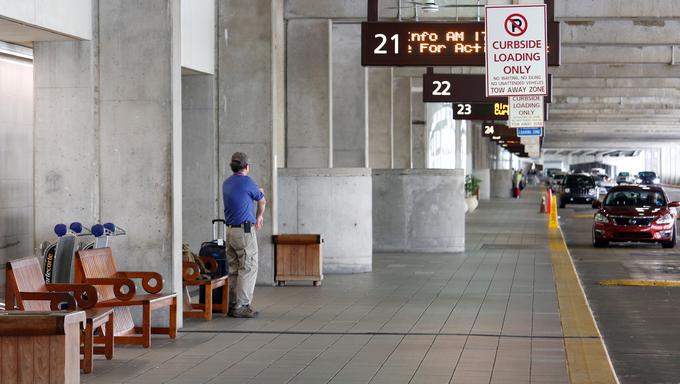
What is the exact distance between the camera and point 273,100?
1761cm

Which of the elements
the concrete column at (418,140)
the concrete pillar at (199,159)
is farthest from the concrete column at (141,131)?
the concrete column at (418,140)

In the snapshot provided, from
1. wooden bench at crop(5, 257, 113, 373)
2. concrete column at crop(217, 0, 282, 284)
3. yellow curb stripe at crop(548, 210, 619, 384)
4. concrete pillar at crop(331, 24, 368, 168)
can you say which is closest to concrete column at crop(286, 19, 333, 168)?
concrete pillar at crop(331, 24, 368, 168)

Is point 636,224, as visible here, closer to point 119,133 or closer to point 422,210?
point 422,210

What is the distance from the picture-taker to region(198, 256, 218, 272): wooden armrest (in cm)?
1406

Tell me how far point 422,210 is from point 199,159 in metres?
9.14

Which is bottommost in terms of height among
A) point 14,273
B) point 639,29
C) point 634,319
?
point 634,319

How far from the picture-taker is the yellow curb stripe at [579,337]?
390 inches

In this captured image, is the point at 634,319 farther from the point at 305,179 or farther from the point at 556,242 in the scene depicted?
the point at 556,242

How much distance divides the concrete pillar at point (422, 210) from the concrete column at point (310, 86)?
193 inches

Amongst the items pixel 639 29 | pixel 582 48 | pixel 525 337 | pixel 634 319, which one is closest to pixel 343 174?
pixel 634 319

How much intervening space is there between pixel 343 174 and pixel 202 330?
7.67 m

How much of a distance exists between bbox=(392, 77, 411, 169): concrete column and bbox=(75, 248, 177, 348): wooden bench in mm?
22119

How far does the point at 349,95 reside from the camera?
77.5ft

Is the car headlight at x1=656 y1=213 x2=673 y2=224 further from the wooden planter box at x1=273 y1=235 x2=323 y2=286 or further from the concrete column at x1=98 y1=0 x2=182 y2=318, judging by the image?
the concrete column at x1=98 y1=0 x2=182 y2=318
